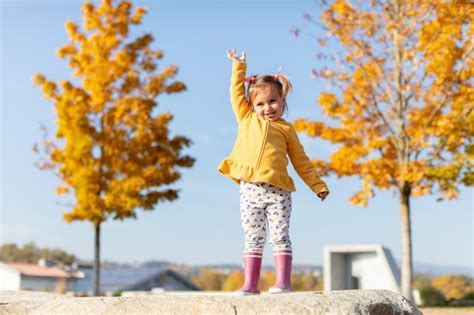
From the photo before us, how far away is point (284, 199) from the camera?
4.84 metres

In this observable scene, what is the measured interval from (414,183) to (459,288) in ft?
27.8

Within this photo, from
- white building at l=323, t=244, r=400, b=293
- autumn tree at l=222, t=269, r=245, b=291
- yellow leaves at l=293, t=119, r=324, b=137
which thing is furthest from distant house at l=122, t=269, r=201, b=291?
yellow leaves at l=293, t=119, r=324, b=137

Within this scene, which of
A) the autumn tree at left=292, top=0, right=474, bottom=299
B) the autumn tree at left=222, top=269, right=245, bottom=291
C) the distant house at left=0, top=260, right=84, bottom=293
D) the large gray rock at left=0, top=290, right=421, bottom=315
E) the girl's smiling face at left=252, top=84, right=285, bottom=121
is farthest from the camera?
the distant house at left=0, top=260, right=84, bottom=293

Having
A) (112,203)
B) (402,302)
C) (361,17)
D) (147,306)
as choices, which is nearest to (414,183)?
(361,17)

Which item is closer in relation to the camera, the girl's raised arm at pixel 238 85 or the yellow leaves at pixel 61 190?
the girl's raised arm at pixel 238 85

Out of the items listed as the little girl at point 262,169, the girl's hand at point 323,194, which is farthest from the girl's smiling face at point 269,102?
the girl's hand at point 323,194

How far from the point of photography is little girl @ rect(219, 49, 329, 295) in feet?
15.7

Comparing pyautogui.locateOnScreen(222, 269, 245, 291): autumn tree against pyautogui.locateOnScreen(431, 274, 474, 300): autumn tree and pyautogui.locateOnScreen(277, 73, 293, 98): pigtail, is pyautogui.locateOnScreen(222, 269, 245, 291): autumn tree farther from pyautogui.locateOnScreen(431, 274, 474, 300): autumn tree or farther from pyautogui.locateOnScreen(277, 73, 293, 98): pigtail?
pyautogui.locateOnScreen(277, 73, 293, 98): pigtail

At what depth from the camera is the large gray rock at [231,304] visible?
404cm

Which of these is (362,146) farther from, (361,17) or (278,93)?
(278,93)

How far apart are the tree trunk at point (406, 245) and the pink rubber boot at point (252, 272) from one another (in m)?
8.35

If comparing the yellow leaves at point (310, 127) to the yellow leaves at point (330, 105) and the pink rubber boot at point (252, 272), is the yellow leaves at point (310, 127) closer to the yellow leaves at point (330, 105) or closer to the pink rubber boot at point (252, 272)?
the yellow leaves at point (330, 105)

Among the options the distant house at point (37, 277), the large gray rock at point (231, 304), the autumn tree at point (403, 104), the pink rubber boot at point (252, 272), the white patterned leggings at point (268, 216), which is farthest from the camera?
the distant house at point (37, 277)

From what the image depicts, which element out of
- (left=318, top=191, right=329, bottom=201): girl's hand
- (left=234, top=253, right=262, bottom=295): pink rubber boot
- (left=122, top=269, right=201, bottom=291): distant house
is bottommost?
(left=122, top=269, right=201, bottom=291): distant house
